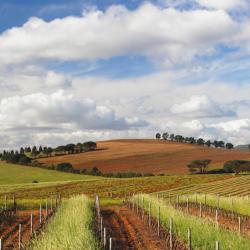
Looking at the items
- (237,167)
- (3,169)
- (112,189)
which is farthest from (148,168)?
(112,189)

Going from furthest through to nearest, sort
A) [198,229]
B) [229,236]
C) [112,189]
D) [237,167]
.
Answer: [237,167] → [112,189] → [198,229] → [229,236]

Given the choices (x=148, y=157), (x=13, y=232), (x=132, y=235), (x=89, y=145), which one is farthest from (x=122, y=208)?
(x=89, y=145)

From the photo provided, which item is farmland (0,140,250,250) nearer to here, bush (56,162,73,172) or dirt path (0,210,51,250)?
dirt path (0,210,51,250)

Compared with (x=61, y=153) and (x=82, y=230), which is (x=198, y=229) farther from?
(x=61, y=153)

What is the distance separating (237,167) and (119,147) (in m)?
45.7

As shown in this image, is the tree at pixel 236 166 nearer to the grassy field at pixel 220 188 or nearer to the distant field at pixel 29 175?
the grassy field at pixel 220 188

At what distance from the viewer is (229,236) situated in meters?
17.2

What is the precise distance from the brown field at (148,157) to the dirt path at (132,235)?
74243 mm

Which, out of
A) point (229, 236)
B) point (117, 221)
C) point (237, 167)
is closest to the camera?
point (229, 236)

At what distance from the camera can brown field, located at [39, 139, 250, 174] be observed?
110 meters

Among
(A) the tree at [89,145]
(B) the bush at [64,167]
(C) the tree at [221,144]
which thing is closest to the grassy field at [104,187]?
(B) the bush at [64,167]

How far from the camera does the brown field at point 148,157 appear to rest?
110 meters

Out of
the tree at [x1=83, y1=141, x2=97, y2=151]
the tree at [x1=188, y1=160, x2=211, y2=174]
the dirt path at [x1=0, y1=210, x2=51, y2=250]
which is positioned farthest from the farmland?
the tree at [x1=83, y1=141, x2=97, y2=151]

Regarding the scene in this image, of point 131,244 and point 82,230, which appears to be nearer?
point 82,230
